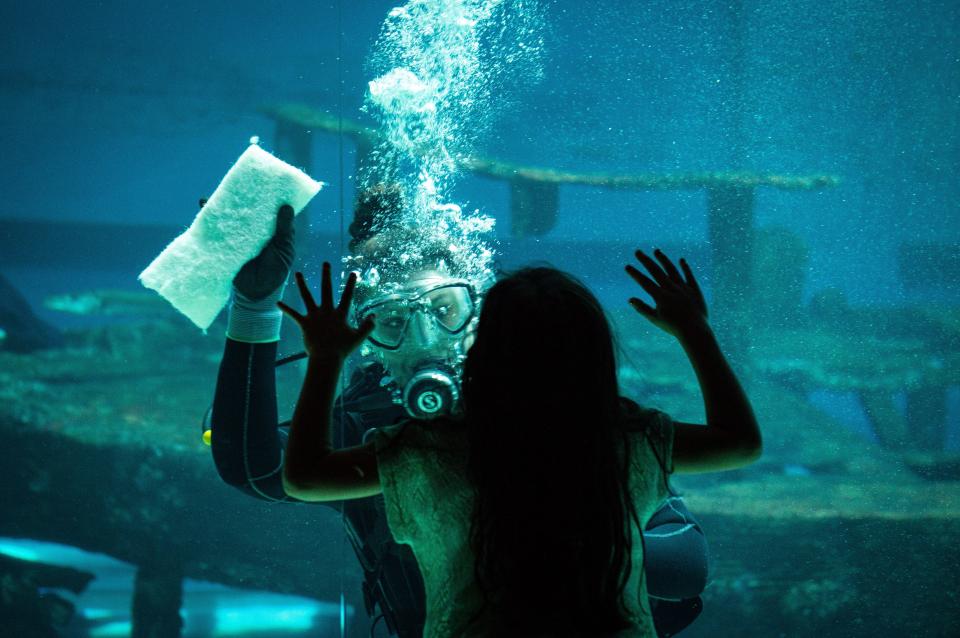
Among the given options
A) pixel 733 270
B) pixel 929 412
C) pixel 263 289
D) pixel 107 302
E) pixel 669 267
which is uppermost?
pixel 669 267

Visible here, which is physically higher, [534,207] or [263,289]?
[534,207]

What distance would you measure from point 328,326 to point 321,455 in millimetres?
232

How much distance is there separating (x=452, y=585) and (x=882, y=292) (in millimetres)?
50211

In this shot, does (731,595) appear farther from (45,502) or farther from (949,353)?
(949,353)

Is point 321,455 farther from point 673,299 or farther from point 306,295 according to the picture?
point 673,299

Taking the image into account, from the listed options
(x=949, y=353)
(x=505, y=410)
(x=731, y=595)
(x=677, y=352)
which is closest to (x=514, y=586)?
(x=505, y=410)

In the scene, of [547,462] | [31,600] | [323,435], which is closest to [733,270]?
[547,462]

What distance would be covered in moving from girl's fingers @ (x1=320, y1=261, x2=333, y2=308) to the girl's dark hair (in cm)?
29

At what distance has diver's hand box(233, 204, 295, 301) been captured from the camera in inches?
67.6

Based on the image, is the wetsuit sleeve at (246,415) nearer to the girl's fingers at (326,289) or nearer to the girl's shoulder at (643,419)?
the girl's fingers at (326,289)

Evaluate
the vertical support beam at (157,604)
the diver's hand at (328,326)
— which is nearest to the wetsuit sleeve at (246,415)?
the diver's hand at (328,326)

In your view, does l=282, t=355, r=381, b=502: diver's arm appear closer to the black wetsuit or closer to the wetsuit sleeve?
the black wetsuit

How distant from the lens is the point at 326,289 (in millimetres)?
1141

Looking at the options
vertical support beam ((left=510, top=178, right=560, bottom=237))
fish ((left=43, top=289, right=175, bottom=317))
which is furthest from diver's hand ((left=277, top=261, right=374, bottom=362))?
fish ((left=43, top=289, right=175, bottom=317))
